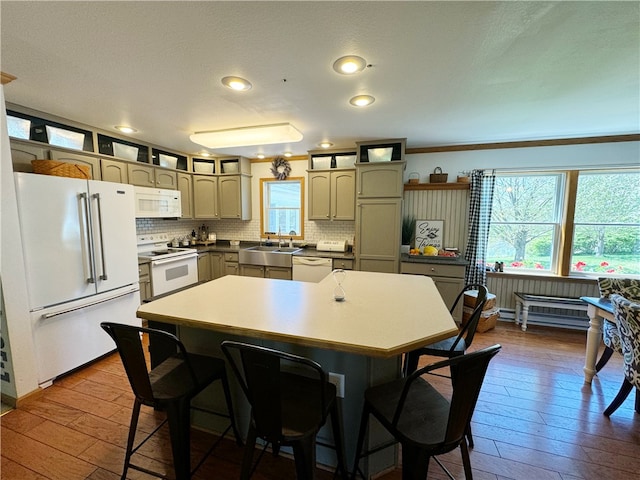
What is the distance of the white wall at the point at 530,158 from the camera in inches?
128

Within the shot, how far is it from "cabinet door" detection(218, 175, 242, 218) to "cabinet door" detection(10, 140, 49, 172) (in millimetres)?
2261

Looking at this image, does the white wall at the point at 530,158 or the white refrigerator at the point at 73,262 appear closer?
the white refrigerator at the point at 73,262

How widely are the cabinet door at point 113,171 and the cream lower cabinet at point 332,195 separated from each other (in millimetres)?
2446

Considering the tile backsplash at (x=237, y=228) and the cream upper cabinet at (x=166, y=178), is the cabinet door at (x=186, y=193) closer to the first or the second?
the cream upper cabinet at (x=166, y=178)

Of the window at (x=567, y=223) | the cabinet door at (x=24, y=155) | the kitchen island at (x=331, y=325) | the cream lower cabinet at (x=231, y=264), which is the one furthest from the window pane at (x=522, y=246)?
the cabinet door at (x=24, y=155)

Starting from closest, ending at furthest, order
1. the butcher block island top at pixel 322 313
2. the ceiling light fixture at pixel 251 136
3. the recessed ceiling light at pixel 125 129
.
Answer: the butcher block island top at pixel 322 313, the ceiling light fixture at pixel 251 136, the recessed ceiling light at pixel 125 129

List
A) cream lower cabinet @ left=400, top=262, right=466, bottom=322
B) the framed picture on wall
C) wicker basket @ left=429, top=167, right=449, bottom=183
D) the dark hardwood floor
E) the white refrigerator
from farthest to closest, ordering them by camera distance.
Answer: the framed picture on wall < wicker basket @ left=429, top=167, right=449, bottom=183 < cream lower cabinet @ left=400, top=262, right=466, bottom=322 < the white refrigerator < the dark hardwood floor

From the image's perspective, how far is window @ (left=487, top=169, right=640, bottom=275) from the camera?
11.0 ft

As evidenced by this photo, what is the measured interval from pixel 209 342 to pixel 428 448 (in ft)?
4.30

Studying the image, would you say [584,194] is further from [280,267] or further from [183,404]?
[183,404]

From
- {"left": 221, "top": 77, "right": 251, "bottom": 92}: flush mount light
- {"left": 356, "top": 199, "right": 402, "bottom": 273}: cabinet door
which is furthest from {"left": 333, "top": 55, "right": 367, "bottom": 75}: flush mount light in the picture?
{"left": 356, "top": 199, "right": 402, "bottom": 273}: cabinet door

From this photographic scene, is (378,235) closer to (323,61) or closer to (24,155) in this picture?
(323,61)

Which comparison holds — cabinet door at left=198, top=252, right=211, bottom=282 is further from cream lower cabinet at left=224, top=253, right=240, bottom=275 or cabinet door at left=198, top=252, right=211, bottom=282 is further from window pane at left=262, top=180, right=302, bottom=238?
window pane at left=262, top=180, right=302, bottom=238

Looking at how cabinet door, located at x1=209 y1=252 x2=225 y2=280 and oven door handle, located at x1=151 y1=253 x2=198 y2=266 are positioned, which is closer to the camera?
oven door handle, located at x1=151 y1=253 x2=198 y2=266
